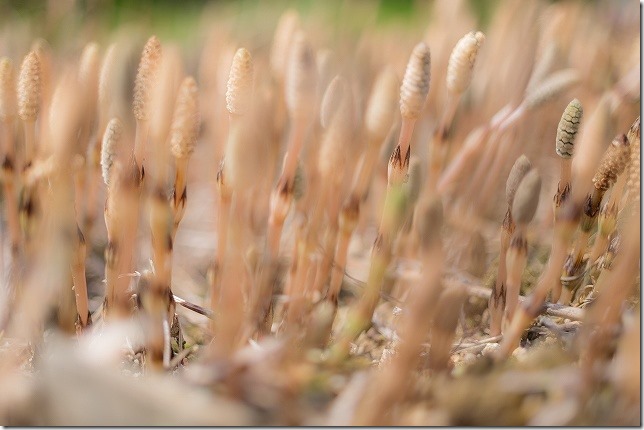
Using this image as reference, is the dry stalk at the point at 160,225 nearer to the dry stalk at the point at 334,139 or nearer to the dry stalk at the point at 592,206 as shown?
the dry stalk at the point at 334,139

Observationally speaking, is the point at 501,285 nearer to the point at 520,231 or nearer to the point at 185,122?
the point at 520,231

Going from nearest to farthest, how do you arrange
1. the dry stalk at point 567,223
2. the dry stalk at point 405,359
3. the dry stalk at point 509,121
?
1. the dry stalk at point 405,359
2. the dry stalk at point 567,223
3. the dry stalk at point 509,121

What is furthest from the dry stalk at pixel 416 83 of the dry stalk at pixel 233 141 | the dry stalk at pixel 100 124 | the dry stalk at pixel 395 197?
the dry stalk at pixel 100 124

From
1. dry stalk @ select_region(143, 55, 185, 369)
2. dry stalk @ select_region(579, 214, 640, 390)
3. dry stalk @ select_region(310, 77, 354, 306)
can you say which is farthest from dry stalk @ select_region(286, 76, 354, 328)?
dry stalk @ select_region(579, 214, 640, 390)

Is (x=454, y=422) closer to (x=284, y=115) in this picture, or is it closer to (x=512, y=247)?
(x=512, y=247)

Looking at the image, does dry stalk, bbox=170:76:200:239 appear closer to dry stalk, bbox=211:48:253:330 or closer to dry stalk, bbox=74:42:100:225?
dry stalk, bbox=211:48:253:330

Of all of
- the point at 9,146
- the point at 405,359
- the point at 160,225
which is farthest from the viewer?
the point at 9,146

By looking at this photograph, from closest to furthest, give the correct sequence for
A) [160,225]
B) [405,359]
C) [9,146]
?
[405,359] → [160,225] → [9,146]

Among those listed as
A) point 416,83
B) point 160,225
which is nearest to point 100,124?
point 160,225

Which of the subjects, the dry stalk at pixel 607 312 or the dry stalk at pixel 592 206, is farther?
the dry stalk at pixel 592 206

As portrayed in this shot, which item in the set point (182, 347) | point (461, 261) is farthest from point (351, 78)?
point (182, 347)

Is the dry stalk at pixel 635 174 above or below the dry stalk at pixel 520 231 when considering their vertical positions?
above
